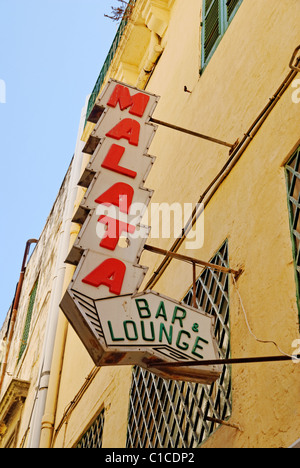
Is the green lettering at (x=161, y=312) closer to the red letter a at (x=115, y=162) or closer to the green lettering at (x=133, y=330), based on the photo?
the green lettering at (x=133, y=330)

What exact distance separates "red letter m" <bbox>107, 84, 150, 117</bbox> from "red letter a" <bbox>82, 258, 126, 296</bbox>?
1.98m

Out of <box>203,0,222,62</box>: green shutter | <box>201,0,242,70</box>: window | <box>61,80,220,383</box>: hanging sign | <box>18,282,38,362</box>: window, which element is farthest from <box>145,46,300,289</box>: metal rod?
<box>18,282,38,362</box>: window

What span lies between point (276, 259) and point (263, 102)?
1752 millimetres

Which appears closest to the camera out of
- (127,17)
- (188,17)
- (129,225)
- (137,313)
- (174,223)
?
(137,313)

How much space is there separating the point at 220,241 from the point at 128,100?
1821mm

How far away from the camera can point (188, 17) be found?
1010cm

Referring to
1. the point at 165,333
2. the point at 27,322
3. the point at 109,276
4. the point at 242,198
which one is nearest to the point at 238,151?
the point at 242,198

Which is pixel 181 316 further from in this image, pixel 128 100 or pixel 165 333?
pixel 128 100

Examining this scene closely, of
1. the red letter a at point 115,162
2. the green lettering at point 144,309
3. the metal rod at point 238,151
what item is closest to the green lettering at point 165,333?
the green lettering at point 144,309

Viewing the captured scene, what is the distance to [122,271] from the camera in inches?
215

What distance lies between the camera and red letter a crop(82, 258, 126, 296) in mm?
5277

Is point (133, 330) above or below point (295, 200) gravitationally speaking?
below

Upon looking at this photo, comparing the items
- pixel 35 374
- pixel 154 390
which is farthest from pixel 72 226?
pixel 154 390

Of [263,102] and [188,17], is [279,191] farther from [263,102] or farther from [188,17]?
[188,17]
